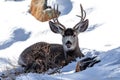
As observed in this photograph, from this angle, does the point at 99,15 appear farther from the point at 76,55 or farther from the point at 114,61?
the point at 114,61

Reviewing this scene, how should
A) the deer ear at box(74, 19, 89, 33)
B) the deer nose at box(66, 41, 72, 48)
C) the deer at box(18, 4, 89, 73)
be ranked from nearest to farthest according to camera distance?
1. the deer at box(18, 4, 89, 73)
2. the deer nose at box(66, 41, 72, 48)
3. the deer ear at box(74, 19, 89, 33)

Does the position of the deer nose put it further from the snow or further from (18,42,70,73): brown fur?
the snow

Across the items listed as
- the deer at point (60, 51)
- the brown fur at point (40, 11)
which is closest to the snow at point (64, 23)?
the brown fur at point (40, 11)

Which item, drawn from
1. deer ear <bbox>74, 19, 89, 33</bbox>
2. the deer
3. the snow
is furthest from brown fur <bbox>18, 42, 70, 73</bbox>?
the snow

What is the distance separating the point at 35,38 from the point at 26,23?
1.77 m

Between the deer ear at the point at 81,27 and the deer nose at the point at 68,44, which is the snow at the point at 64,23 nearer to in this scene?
the deer ear at the point at 81,27

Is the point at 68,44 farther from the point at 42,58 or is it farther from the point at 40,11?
the point at 40,11

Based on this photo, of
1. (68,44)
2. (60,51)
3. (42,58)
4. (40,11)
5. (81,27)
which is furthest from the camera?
(40,11)

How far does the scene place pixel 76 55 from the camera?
11.9m

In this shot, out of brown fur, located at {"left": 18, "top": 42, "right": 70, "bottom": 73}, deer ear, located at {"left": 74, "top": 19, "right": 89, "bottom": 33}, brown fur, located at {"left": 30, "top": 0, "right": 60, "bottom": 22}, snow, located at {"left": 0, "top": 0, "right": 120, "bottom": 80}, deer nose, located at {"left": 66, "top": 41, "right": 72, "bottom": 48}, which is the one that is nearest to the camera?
brown fur, located at {"left": 18, "top": 42, "right": 70, "bottom": 73}

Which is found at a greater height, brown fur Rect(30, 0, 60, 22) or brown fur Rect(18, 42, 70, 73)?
brown fur Rect(30, 0, 60, 22)

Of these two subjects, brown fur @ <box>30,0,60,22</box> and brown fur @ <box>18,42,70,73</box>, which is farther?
brown fur @ <box>30,0,60,22</box>

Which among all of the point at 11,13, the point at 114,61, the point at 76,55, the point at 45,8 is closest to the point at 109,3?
the point at 45,8

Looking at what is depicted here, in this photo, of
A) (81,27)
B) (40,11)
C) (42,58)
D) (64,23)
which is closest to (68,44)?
(42,58)
